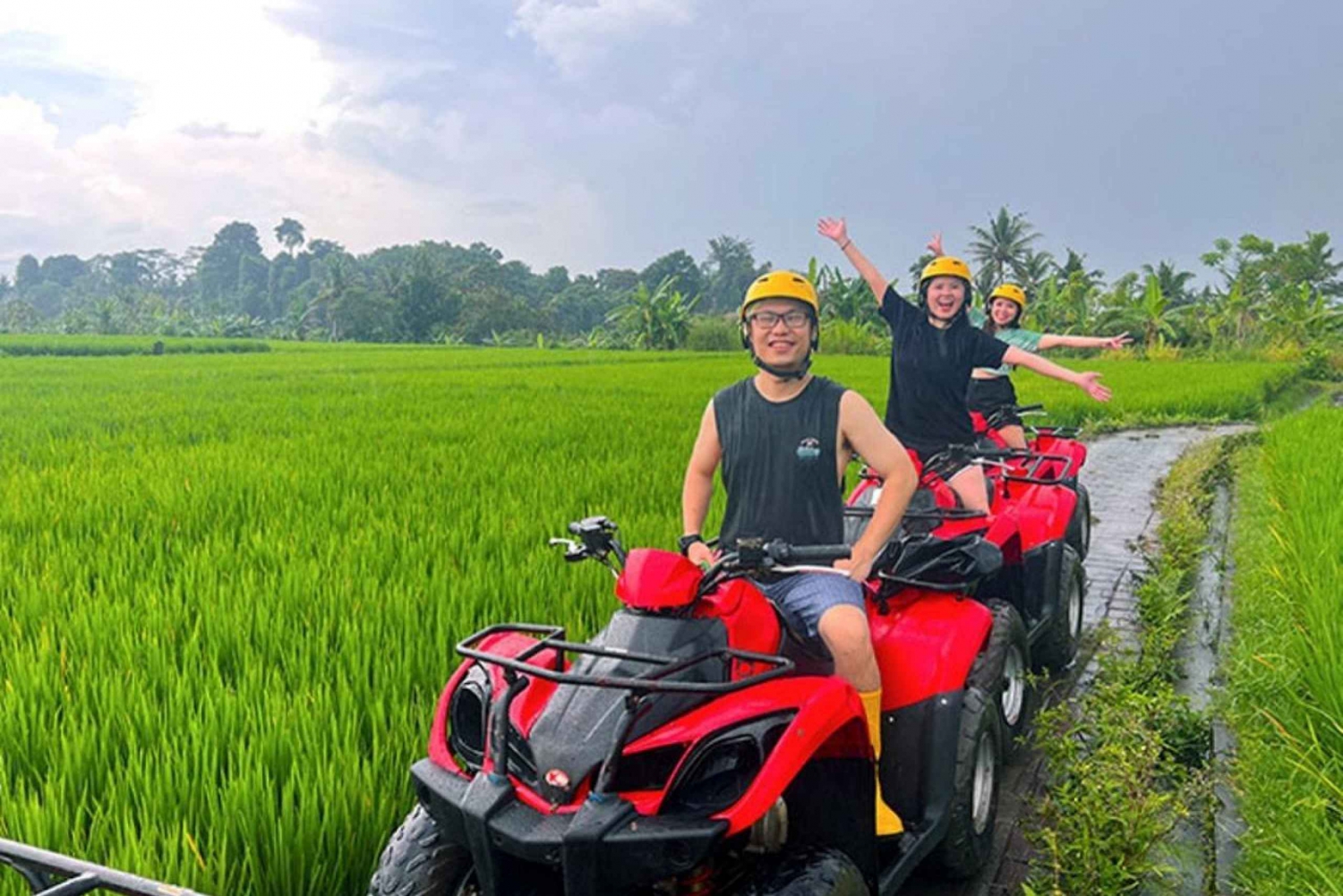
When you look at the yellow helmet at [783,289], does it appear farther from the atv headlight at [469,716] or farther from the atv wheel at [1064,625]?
the atv wheel at [1064,625]

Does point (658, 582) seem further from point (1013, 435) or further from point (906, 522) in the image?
point (1013, 435)

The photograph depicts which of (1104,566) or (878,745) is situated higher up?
(878,745)

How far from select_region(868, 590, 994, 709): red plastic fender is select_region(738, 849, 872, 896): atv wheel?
2.46 ft

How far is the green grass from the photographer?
8.46ft

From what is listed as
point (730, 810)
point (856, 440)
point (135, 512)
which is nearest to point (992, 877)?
point (856, 440)

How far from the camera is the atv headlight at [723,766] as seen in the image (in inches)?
66.6

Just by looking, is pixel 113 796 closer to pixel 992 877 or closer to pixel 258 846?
pixel 258 846

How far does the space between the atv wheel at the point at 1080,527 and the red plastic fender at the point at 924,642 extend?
235 cm

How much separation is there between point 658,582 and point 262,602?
2.42m

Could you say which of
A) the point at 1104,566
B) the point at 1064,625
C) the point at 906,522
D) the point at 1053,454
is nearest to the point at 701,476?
the point at 906,522

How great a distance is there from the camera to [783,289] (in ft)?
8.29

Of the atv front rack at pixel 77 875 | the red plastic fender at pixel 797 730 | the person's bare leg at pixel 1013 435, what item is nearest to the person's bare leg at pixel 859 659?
the red plastic fender at pixel 797 730

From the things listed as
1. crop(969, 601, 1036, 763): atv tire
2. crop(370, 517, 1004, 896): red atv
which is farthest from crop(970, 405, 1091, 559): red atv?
crop(370, 517, 1004, 896): red atv

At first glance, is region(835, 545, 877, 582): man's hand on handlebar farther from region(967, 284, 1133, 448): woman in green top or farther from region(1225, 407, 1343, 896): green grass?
region(967, 284, 1133, 448): woman in green top
